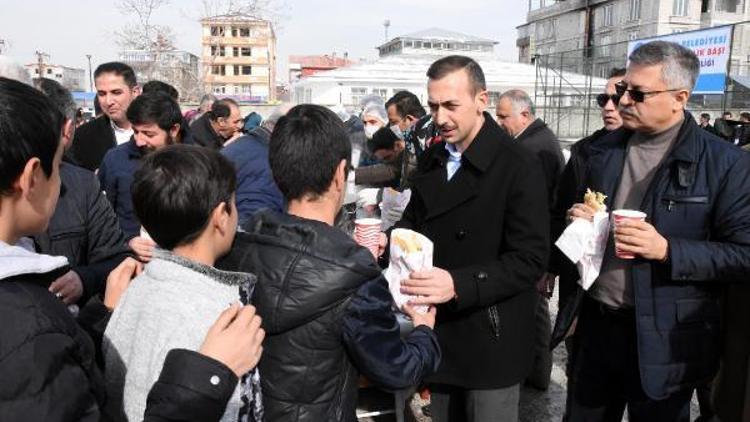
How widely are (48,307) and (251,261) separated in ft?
1.96

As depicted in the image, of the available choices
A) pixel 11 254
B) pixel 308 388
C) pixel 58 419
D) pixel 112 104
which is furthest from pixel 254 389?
pixel 112 104

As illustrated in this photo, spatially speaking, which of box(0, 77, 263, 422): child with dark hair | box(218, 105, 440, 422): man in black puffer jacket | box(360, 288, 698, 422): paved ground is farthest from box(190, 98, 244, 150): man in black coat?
box(0, 77, 263, 422): child with dark hair

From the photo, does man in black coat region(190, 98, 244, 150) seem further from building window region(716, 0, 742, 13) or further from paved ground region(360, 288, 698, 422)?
building window region(716, 0, 742, 13)

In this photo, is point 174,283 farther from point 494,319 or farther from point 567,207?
point 567,207

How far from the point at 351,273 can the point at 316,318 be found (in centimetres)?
17

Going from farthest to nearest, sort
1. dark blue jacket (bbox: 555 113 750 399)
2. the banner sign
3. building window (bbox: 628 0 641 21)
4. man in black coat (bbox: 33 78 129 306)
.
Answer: building window (bbox: 628 0 641 21) → the banner sign → man in black coat (bbox: 33 78 129 306) → dark blue jacket (bbox: 555 113 750 399)

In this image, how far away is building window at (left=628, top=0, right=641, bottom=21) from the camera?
5197cm

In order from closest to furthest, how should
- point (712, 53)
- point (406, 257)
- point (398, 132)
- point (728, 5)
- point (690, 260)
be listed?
point (406, 257) < point (690, 260) < point (398, 132) < point (712, 53) < point (728, 5)

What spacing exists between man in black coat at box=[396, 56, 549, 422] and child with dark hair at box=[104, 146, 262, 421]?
1.03 meters

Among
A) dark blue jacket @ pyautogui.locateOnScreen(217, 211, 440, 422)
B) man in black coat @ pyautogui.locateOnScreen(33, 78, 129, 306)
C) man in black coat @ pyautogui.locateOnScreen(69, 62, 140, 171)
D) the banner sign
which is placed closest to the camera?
dark blue jacket @ pyautogui.locateOnScreen(217, 211, 440, 422)

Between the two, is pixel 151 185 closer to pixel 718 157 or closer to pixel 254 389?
pixel 254 389

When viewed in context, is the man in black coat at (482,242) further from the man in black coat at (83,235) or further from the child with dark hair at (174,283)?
the man in black coat at (83,235)

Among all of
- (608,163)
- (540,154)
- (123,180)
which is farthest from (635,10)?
(123,180)

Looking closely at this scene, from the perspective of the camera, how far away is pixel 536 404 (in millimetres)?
4043
